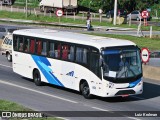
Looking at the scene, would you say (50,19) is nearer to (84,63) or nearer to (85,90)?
(84,63)

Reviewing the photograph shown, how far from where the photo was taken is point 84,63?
Answer: 870 inches

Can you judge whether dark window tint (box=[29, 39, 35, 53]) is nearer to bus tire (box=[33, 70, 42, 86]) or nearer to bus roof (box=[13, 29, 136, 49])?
bus roof (box=[13, 29, 136, 49])

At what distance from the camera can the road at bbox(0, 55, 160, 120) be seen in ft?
65.3

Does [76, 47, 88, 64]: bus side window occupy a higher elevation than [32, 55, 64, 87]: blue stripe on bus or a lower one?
higher

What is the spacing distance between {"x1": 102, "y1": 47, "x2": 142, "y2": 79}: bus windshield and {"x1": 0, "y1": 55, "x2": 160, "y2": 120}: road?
1159mm

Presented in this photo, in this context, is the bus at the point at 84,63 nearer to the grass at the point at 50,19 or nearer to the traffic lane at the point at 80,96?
the traffic lane at the point at 80,96

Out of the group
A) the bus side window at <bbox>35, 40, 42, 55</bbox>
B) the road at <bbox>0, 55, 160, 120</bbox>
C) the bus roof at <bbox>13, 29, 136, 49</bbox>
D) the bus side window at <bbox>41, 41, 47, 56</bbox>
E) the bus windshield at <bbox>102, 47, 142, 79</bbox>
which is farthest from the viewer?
the bus side window at <bbox>35, 40, 42, 55</bbox>

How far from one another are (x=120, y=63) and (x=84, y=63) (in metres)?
1.64

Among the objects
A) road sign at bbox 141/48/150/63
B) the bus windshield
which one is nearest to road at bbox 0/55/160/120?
the bus windshield

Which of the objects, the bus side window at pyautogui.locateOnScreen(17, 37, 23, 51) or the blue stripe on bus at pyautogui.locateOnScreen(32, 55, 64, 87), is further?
the bus side window at pyautogui.locateOnScreen(17, 37, 23, 51)

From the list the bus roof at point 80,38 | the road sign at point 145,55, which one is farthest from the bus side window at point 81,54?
the road sign at point 145,55

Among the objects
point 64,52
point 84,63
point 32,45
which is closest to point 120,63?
point 84,63

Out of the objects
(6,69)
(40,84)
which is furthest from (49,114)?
(6,69)

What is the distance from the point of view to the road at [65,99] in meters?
19.9
